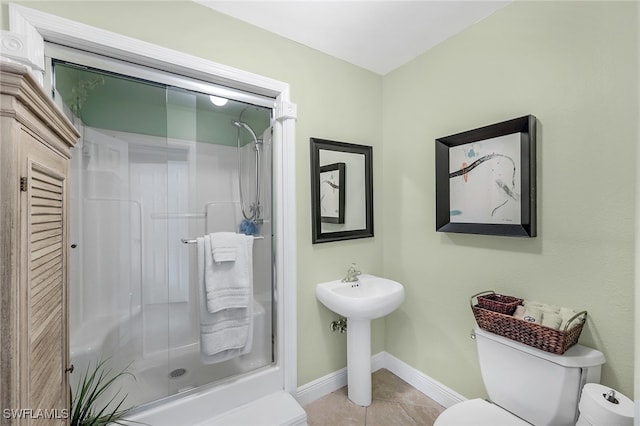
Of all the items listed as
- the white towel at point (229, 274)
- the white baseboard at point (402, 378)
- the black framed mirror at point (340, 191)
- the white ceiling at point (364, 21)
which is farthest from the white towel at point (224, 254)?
the white ceiling at point (364, 21)

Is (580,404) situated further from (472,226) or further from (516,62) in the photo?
(516,62)

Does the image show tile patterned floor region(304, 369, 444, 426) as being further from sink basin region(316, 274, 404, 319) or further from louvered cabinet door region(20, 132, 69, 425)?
louvered cabinet door region(20, 132, 69, 425)

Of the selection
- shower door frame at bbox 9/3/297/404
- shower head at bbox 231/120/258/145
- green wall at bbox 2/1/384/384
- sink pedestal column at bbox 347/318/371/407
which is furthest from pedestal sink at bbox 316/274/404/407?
shower head at bbox 231/120/258/145

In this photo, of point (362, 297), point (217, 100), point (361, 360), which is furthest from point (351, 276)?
point (217, 100)

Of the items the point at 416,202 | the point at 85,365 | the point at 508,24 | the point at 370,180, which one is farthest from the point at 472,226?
the point at 85,365

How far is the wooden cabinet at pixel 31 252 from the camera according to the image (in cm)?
58

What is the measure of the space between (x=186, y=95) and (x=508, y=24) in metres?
1.81

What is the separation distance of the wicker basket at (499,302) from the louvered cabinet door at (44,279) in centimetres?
174

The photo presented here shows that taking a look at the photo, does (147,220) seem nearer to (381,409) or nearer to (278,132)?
(278,132)

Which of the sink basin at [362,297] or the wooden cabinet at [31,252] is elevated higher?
the wooden cabinet at [31,252]

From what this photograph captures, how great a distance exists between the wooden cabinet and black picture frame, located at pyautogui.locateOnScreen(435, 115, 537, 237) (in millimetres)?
1831

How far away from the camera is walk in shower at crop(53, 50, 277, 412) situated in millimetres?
1504

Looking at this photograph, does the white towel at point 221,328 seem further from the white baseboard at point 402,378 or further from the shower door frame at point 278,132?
the white baseboard at point 402,378

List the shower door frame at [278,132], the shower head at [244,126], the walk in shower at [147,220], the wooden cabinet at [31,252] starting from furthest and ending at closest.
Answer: the shower head at [244,126], the walk in shower at [147,220], the shower door frame at [278,132], the wooden cabinet at [31,252]
